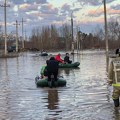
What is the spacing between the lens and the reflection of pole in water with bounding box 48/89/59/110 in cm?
1314

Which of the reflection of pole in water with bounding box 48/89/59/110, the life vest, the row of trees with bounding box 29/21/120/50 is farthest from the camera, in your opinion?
the row of trees with bounding box 29/21/120/50

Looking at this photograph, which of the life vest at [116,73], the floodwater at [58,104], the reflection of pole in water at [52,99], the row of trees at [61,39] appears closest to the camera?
the floodwater at [58,104]

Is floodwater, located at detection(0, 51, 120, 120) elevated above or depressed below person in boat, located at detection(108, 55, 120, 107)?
below

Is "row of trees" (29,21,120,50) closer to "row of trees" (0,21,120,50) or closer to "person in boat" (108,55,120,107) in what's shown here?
"row of trees" (0,21,120,50)

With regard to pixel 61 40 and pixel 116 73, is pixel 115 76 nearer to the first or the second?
pixel 116 73

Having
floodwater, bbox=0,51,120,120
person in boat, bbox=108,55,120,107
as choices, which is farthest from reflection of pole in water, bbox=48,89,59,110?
person in boat, bbox=108,55,120,107

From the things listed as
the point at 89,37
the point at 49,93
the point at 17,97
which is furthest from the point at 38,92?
the point at 89,37

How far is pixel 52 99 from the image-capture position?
15.0m

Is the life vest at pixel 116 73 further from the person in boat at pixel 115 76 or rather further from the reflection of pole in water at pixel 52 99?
the reflection of pole in water at pixel 52 99

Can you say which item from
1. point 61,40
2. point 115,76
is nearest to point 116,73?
point 115,76

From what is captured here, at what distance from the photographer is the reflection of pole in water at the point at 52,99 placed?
13.1 meters

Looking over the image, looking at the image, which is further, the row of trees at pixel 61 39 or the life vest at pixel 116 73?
the row of trees at pixel 61 39

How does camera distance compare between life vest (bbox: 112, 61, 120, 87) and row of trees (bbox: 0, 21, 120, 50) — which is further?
row of trees (bbox: 0, 21, 120, 50)

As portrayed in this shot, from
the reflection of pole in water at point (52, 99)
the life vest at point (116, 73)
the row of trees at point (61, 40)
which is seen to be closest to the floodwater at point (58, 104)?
the reflection of pole in water at point (52, 99)
